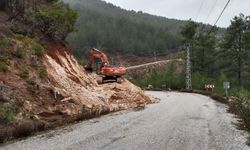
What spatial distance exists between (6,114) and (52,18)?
34.6 ft

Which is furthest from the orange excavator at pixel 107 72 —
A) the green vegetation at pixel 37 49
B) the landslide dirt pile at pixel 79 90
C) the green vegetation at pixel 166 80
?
the green vegetation at pixel 166 80

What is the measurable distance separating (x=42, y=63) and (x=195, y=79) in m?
55.1

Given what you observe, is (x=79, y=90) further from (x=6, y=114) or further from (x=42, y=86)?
(x=6, y=114)

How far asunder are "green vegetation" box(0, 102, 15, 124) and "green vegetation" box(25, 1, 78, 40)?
9.63 meters

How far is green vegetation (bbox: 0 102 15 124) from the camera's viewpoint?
46.3 ft

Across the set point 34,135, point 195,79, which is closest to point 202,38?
point 195,79

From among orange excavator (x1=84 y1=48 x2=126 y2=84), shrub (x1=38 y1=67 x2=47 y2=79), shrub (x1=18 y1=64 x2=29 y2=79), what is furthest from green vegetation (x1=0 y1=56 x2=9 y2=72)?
orange excavator (x1=84 y1=48 x2=126 y2=84)

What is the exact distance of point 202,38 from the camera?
8119 centimetres

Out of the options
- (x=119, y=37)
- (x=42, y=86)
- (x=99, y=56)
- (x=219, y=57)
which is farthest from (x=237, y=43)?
(x=119, y=37)

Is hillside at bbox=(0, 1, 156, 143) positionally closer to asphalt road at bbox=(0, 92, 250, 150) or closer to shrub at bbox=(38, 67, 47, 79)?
shrub at bbox=(38, 67, 47, 79)

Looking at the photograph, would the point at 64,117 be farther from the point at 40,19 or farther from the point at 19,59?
the point at 40,19

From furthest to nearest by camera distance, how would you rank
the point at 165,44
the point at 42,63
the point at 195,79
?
the point at 165,44 → the point at 195,79 → the point at 42,63

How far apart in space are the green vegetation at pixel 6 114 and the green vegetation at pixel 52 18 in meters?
9.63

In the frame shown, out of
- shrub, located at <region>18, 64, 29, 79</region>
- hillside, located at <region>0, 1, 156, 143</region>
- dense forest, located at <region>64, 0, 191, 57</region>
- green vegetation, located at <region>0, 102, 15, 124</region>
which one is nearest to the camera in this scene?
green vegetation, located at <region>0, 102, 15, 124</region>
